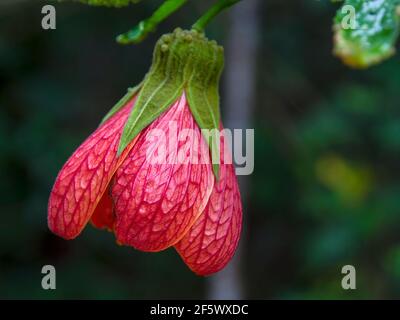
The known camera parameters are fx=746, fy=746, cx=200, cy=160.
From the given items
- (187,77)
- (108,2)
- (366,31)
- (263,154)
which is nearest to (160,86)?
(187,77)

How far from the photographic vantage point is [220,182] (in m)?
1.26

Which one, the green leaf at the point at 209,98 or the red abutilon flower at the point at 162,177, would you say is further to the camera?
the green leaf at the point at 209,98

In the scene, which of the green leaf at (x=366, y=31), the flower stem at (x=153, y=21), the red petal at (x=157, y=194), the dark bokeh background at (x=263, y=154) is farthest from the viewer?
the dark bokeh background at (x=263, y=154)

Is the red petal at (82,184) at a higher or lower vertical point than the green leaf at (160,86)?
lower

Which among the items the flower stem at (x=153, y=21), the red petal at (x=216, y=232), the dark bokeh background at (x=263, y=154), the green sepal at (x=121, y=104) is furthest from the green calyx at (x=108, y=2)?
the dark bokeh background at (x=263, y=154)

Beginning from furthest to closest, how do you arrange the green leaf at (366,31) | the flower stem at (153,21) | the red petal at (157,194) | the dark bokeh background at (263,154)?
the dark bokeh background at (263,154), the flower stem at (153,21), the red petal at (157,194), the green leaf at (366,31)

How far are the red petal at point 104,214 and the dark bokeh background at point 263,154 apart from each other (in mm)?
2175

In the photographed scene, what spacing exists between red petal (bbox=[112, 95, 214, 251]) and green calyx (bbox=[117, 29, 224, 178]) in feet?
0.27

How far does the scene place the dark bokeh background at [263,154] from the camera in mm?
3730

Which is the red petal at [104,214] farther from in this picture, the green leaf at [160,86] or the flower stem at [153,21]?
the flower stem at [153,21]

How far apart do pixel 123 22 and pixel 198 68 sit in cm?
318

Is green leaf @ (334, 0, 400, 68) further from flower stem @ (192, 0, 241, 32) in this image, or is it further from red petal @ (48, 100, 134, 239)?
red petal @ (48, 100, 134, 239)
